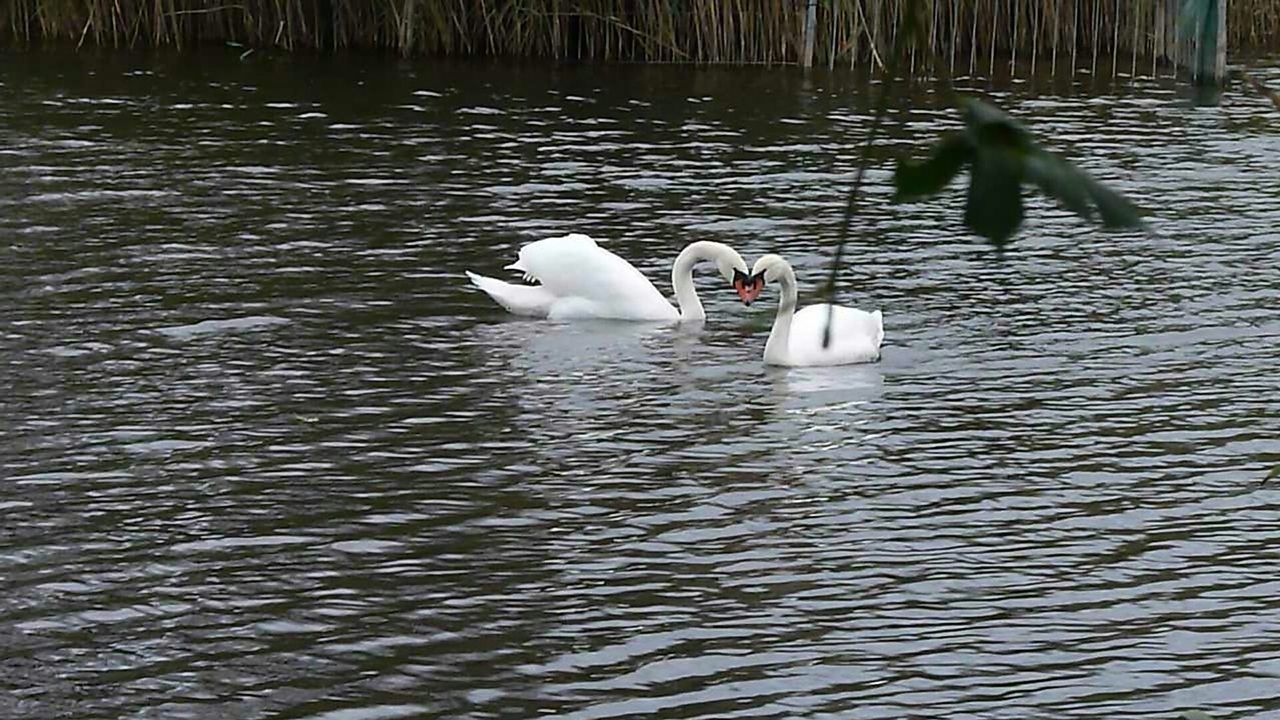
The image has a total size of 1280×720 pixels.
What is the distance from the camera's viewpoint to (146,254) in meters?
12.6

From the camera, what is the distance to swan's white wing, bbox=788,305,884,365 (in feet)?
34.1

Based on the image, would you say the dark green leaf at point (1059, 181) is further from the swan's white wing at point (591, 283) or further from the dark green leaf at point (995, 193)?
the swan's white wing at point (591, 283)

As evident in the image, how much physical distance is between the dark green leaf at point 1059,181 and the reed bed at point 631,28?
2043 centimetres

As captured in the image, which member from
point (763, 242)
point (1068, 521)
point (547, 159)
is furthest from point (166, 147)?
point (1068, 521)

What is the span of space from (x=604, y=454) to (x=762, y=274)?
261 cm

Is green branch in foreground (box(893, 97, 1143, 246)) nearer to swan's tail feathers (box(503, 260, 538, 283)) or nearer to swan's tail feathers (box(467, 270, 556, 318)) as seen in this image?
swan's tail feathers (box(467, 270, 556, 318))

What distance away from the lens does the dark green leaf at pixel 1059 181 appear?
4.38 ft

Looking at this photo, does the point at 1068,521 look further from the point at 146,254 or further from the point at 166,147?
the point at 166,147

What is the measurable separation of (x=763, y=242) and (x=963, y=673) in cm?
721

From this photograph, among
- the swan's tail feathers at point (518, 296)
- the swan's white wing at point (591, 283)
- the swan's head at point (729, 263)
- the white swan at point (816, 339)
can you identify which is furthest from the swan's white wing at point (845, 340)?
the swan's tail feathers at point (518, 296)

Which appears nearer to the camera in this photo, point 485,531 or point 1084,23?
point 485,531

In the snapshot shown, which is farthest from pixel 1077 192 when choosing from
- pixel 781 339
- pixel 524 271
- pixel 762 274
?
pixel 524 271

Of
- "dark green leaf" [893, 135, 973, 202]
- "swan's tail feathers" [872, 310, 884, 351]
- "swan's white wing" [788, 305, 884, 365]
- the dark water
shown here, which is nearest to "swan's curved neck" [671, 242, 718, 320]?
the dark water

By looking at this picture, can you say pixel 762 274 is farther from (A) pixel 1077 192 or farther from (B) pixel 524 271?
(A) pixel 1077 192
